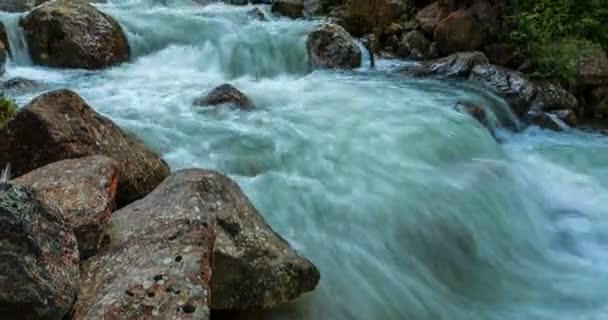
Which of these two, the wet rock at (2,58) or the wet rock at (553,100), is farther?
the wet rock at (553,100)

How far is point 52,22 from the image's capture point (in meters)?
9.57

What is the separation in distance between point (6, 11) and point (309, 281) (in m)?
9.33

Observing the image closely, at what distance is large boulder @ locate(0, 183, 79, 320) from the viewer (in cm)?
263

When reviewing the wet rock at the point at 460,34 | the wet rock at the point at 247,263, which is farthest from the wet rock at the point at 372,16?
the wet rock at the point at 247,263

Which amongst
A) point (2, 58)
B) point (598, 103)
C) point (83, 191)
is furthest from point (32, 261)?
point (598, 103)

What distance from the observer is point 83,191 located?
355 cm

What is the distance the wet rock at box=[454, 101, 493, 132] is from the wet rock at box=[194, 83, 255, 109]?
2753mm

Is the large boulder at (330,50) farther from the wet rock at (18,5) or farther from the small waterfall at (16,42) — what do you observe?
the wet rock at (18,5)

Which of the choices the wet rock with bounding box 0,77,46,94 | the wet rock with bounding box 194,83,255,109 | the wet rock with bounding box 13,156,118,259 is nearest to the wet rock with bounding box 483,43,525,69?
the wet rock with bounding box 194,83,255,109

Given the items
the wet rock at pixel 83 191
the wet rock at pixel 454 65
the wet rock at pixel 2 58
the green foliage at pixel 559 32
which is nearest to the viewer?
the wet rock at pixel 83 191

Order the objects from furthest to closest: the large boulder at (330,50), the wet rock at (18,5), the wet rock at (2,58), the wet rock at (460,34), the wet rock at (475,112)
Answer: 1. the wet rock at (18,5)
2. the wet rock at (460,34)
3. the large boulder at (330,50)
4. the wet rock at (2,58)
5. the wet rock at (475,112)

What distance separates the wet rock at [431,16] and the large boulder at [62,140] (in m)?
8.58

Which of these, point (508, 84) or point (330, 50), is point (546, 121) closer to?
point (508, 84)

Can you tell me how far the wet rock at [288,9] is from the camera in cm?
1390
